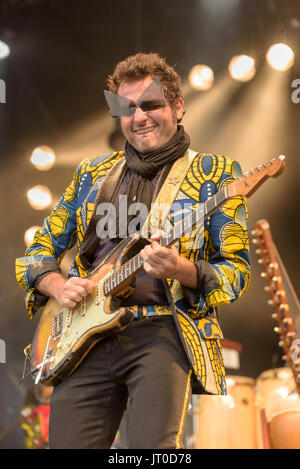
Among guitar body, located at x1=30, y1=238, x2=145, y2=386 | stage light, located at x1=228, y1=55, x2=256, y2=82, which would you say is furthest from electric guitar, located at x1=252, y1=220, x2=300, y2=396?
stage light, located at x1=228, y1=55, x2=256, y2=82

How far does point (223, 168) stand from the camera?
7.18ft

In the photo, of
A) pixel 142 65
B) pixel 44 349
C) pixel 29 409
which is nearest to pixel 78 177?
pixel 142 65

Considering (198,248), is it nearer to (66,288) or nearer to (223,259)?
(223,259)

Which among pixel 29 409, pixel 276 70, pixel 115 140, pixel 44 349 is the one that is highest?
pixel 276 70

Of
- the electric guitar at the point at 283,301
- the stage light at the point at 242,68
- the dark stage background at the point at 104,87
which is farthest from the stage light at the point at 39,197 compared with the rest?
the electric guitar at the point at 283,301

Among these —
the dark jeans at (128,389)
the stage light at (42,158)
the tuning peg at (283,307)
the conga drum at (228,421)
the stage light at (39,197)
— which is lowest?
the conga drum at (228,421)

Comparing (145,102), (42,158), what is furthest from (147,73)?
(42,158)

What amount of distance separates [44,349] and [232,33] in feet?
12.5

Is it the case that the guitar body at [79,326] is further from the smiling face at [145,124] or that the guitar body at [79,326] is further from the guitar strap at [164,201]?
the smiling face at [145,124]

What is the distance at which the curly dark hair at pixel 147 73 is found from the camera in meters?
2.32

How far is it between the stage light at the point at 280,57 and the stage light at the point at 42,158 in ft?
7.03

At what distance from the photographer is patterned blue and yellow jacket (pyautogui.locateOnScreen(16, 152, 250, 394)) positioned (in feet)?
6.22

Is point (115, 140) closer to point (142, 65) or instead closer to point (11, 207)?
point (11, 207)

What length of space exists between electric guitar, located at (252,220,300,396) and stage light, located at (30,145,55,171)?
389 centimetres
